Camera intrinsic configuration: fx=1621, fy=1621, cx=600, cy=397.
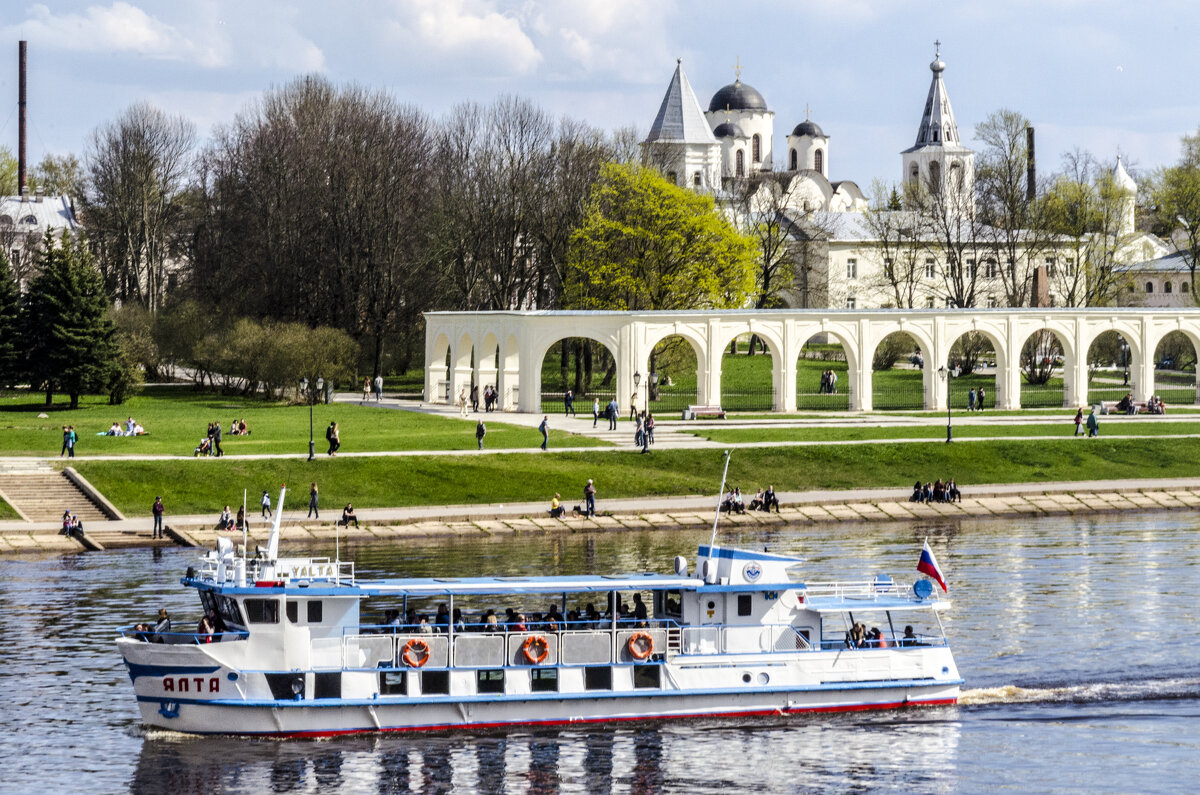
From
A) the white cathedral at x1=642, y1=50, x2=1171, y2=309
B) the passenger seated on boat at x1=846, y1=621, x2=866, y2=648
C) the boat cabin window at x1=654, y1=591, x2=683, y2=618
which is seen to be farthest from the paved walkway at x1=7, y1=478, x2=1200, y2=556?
the white cathedral at x1=642, y1=50, x2=1171, y2=309

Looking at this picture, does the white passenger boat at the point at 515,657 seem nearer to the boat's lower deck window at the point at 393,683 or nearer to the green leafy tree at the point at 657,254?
the boat's lower deck window at the point at 393,683

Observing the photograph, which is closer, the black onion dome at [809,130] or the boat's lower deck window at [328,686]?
the boat's lower deck window at [328,686]

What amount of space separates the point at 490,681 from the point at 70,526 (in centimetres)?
2541

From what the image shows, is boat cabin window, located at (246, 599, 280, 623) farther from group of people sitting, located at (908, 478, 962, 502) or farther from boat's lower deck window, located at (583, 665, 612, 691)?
group of people sitting, located at (908, 478, 962, 502)

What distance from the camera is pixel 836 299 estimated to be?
13650cm

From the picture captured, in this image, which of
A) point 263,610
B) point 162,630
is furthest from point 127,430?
point 263,610

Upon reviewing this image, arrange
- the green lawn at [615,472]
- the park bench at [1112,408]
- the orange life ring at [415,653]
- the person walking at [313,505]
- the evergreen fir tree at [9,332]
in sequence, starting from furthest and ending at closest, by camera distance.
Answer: the park bench at [1112,408]
the evergreen fir tree at [9,332]
the green lawn at [615,472]
the person walking at [313,505]
the orange life ring at [415,653]

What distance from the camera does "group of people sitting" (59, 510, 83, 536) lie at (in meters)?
52.8

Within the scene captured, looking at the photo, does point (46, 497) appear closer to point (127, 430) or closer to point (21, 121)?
point (127, 430)

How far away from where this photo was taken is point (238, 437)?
69375mm

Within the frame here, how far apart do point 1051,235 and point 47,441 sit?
77749 millimetres

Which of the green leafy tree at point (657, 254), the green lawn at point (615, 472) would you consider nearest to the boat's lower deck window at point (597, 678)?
the green lawn at point (615, 472)

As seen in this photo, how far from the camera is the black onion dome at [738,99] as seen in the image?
6526 inches

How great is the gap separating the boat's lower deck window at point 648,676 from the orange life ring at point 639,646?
0.86 ft
